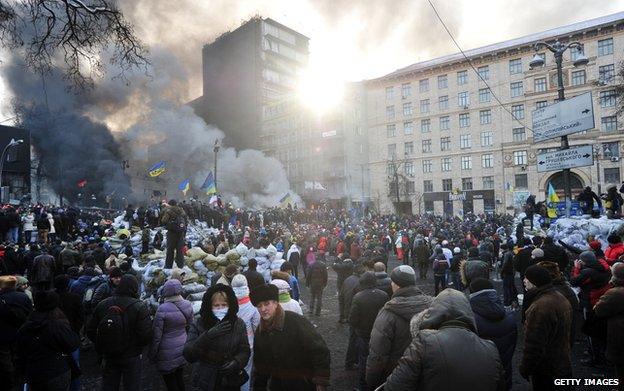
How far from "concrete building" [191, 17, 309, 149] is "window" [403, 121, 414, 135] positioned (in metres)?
19.5

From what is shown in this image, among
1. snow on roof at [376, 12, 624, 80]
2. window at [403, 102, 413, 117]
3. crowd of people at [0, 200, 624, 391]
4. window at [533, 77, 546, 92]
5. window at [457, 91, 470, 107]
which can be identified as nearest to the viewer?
crowd of people at [0, 200, 624, 391]

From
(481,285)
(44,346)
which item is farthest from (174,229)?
(481,285)

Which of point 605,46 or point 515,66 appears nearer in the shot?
point 605,46

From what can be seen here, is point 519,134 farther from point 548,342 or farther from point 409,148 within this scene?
point 548,342

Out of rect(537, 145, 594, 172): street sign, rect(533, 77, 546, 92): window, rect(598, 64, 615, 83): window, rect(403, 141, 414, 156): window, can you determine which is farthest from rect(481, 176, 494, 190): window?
rect(537, 145, 594, 172): street sign

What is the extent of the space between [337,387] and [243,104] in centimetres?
6629

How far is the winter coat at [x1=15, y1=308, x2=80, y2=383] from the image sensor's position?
3795 mm

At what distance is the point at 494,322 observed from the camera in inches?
146

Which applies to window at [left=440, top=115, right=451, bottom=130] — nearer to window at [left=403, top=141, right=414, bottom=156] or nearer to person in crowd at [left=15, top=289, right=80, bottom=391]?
window at [left=403, top=141, right=414, bottom=156]

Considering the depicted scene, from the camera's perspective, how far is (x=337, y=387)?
5.57m

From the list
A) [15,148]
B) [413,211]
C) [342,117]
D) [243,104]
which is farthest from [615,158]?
[15,148]

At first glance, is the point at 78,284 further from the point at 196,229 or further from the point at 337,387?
the point at 196,229

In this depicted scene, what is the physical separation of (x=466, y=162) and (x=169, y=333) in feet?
165

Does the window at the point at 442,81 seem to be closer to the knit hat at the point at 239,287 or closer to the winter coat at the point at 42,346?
the knit hat at the point at 239,287
